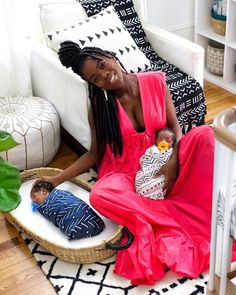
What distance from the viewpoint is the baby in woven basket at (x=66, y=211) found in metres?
1.96

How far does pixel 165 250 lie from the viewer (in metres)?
1.85

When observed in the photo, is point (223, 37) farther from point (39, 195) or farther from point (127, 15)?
point (39, 195)

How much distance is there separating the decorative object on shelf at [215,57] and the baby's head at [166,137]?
4.59 ft

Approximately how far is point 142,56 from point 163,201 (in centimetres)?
94

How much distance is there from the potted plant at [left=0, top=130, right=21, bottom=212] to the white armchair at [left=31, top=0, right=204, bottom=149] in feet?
2.84

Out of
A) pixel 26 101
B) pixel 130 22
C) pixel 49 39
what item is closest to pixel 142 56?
pixel 130 22

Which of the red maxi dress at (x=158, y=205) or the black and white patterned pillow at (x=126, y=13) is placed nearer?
the red maxi dress at (x=158, y=205)

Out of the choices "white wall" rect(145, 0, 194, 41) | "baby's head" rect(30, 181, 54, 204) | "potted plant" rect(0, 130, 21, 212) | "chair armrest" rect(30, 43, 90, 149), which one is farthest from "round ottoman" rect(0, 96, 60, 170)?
"white wall" rect(145, 0, 194, 41)

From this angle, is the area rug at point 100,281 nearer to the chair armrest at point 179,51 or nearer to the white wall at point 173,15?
the chair armrest at point 179,51

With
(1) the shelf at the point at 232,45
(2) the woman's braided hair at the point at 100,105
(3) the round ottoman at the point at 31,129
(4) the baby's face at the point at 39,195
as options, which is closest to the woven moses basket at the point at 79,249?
(4) the baby's face at the point at 39,195

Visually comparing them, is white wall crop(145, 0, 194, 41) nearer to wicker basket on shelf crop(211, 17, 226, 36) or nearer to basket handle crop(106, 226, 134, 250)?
wicker basket on shelf crop(211, 17, 226, 36)

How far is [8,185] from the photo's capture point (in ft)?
4.47

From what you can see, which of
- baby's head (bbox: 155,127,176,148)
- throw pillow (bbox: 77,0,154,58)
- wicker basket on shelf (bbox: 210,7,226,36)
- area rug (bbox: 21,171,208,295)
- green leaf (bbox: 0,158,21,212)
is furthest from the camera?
wicker basket on shelf (bbox: 210,7,226,36)

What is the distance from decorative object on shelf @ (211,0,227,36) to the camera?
10.5ft
